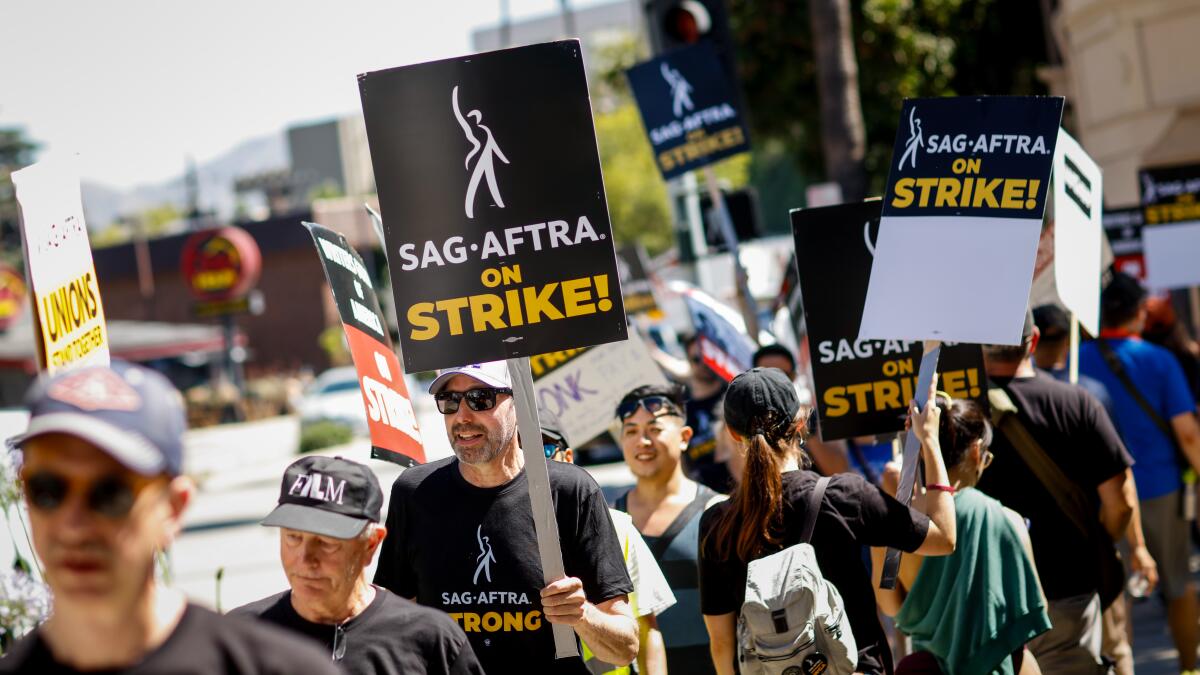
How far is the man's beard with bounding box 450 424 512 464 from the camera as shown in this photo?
3973 mm

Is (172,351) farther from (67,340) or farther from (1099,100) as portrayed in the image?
(67,340)

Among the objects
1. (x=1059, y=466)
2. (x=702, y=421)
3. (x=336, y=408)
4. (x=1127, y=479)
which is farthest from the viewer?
(x=336, y=408)

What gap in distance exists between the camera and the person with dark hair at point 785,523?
12.5 ft

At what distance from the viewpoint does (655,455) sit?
5211 mm

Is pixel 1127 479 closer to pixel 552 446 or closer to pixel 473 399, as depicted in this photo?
pixel 552 446

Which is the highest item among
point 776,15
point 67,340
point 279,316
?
point 776,15

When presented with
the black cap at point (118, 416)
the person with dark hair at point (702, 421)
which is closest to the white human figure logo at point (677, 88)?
the person with dark hair at point (702, 421)

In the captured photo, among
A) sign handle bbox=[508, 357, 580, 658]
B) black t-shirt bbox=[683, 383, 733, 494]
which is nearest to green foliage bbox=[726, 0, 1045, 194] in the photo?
black t-shirt bbox=[683, 383, 733, 494]

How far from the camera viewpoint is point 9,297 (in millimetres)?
42375

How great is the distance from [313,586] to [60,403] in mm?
1300

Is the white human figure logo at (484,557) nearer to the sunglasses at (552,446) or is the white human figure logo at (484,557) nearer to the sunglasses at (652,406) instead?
the sunglasses at (552,446)

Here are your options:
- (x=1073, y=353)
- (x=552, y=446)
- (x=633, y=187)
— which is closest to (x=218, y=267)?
(x=633, y=187)

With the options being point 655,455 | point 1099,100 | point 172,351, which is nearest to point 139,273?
point 172,351

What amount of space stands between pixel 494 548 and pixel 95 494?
205 centimetres
